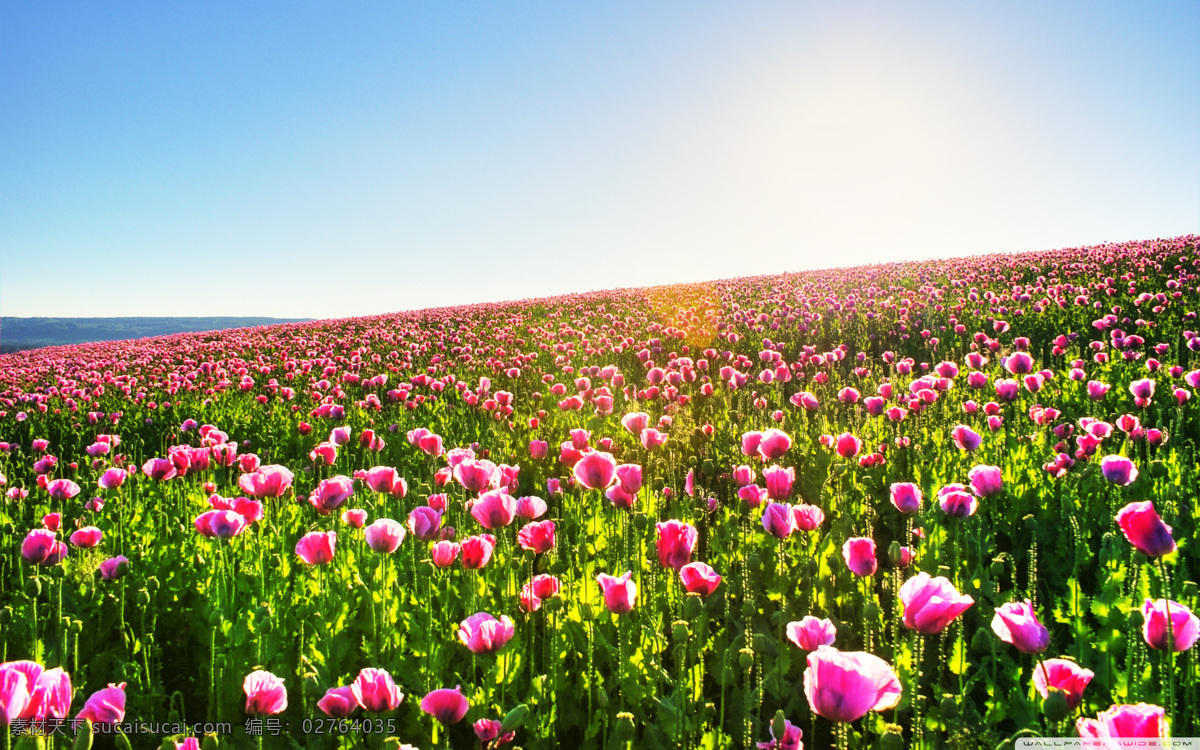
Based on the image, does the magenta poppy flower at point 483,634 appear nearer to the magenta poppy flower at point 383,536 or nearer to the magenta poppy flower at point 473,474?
the magenta poppy flower at point 383,536

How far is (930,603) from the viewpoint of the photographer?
60.7 inches

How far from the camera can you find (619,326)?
12.0m

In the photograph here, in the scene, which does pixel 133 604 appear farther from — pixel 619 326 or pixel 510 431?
pixel 619 326

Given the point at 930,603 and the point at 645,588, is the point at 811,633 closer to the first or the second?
the point at 930,603

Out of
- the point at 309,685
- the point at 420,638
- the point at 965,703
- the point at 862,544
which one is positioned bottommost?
the point at 965,703

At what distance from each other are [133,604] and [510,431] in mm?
3378

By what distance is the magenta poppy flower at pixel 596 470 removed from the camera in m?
2.65

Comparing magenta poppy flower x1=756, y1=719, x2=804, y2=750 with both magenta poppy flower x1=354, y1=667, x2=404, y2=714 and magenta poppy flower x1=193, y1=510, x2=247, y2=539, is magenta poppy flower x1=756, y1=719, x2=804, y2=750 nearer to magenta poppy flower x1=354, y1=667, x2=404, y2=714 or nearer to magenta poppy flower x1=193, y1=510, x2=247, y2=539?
magenta poppy flower x1=354, y1=667, x2=404, y2=714

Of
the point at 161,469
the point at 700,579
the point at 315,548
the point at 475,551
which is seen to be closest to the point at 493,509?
the point at 475,551

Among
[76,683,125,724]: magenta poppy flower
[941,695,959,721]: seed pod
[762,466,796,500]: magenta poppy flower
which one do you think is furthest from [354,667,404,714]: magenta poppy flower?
[762,466,796,500]: magenta poppy flower

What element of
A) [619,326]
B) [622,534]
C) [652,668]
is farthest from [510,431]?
[619,326]

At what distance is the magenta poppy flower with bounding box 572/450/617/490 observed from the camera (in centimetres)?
265

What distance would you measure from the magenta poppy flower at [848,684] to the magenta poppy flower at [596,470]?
57.1 inches

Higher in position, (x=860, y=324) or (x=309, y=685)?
(x=860, y=324)
